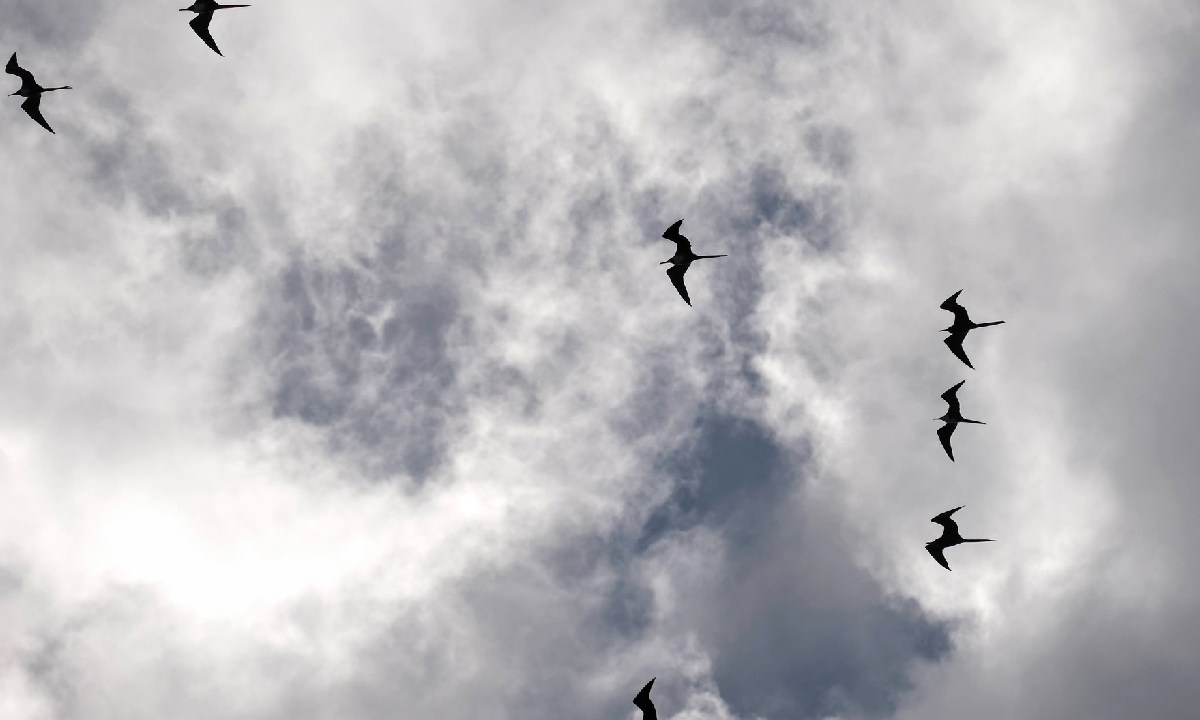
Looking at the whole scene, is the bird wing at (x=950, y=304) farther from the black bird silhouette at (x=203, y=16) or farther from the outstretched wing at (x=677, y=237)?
the black bird silhouette at (x=203, y=16)

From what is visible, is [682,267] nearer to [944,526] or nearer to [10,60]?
[944,526]

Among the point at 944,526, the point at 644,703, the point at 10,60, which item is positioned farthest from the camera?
the point at 944,526

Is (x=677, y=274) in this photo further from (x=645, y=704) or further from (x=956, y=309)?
(x=645, y=704)

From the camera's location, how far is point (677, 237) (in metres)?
92.7

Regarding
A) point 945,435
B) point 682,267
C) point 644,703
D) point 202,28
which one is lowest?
point 644,703

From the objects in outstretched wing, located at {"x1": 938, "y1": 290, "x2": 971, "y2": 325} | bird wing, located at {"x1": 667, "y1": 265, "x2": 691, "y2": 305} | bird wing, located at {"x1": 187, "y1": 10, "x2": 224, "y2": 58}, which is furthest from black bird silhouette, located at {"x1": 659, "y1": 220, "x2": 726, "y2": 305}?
bird wing, located at {"x1": 187, "y1": 10, "x2": 224, "y2": 58}

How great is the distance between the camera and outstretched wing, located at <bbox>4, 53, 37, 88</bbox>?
85.8 m

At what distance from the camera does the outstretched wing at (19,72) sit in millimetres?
85812

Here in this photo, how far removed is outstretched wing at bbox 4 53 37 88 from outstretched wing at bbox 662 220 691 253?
5002 cm

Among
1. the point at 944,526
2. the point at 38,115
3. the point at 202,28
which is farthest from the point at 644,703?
the point at 38,115

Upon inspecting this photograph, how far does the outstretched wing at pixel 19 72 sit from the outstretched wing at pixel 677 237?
1969 inches

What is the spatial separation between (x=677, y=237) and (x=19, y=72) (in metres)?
51.9

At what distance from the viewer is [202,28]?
282 feet

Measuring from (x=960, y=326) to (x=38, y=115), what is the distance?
75730 mm
